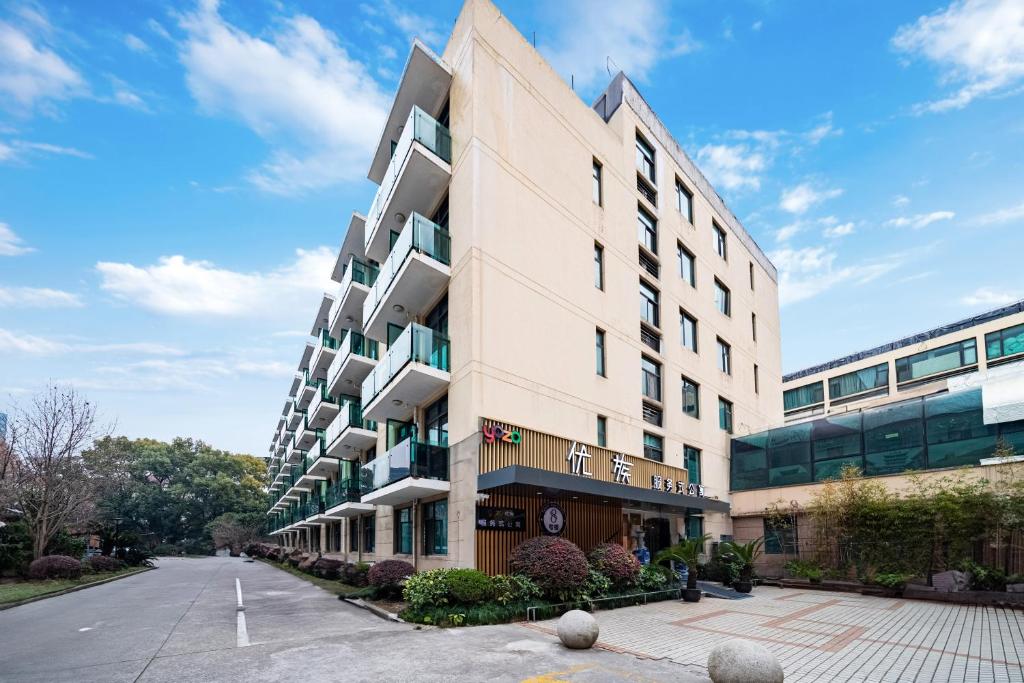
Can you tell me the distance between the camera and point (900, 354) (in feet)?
147

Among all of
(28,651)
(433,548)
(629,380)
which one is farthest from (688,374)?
(28,651)

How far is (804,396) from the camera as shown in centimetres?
5325

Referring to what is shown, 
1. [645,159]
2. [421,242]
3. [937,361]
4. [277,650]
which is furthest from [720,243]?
[277,650]

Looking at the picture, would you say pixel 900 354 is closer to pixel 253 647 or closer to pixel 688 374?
pixel 688 374

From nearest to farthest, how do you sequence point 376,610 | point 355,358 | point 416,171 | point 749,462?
point 376,610 → point 416,171 → point 355,358 → point 749,462

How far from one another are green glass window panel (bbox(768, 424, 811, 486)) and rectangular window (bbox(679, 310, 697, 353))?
500cm

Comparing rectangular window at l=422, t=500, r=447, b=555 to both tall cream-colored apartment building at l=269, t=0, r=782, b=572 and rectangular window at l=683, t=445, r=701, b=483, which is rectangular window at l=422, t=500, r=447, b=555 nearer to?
tall cream-colored apartment building at l=269, t=0, r=782, b=572

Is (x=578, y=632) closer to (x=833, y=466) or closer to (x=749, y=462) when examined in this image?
(x=833, y=466)

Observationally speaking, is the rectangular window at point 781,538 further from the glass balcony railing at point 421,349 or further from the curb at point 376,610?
the curb at point 376,610

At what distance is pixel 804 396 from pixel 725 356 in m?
28.8

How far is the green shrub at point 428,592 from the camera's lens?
12.7m

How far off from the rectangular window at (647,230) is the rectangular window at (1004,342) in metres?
27.5

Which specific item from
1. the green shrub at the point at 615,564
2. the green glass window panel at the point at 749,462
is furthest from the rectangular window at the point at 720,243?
the green shrub at the point at 615,564

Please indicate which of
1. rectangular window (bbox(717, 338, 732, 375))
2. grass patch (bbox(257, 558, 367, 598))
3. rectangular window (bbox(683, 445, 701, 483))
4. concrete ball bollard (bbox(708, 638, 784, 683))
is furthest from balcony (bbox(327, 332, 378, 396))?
concrete ball bollard (bbox(708, 638, 784, 683))
